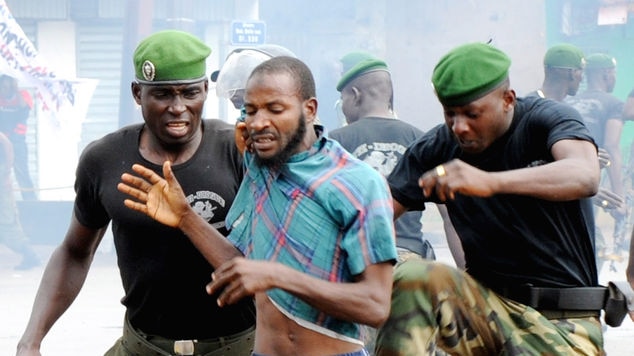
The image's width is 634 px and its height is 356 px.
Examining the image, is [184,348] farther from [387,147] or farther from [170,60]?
[387,147]

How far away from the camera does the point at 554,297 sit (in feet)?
13.5

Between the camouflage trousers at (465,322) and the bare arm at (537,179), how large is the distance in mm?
499

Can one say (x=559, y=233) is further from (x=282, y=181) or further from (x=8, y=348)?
(x=8, y=348)

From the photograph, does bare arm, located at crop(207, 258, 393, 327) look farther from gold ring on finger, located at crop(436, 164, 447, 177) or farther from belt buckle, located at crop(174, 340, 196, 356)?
belt buckle, located at crop(174, 340, 196, 356)

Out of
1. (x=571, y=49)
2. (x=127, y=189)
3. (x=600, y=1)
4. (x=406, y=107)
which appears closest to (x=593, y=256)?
(x=127, y=189)

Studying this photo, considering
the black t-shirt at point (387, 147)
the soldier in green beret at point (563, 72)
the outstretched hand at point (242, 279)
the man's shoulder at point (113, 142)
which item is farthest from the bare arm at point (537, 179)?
the soldier in green beret at point (563, 72)

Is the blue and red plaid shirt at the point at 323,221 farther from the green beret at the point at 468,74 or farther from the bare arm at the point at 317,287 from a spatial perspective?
the green beret at the point at 468,74

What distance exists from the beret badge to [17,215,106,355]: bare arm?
657mm

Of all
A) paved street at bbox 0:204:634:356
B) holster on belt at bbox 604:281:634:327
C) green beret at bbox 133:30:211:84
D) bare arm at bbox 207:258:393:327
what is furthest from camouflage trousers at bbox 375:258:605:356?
paved street at bbox 0:204:634:356

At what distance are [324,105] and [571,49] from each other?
472 inches

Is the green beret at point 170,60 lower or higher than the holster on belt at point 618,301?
higher

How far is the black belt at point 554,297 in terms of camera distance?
13.5 feet

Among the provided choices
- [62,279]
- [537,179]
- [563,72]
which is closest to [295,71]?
[537,179]

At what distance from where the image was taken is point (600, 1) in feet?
63.3
